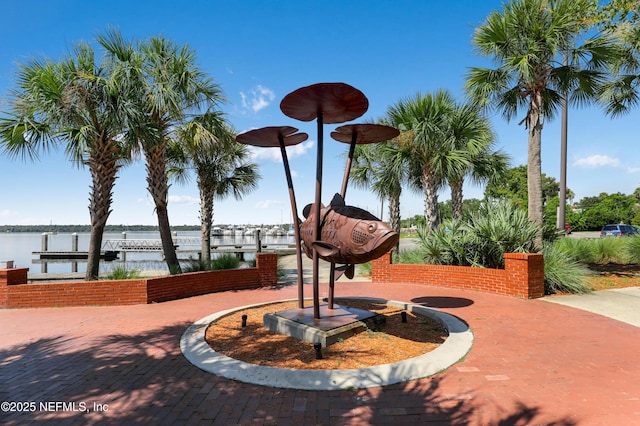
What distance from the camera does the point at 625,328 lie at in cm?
550

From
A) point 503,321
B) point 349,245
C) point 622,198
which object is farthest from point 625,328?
point 622,198

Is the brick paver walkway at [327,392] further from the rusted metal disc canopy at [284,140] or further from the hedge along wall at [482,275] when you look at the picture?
the rusted metal disc canopy at [284,140]

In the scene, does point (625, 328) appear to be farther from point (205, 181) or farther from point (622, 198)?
point (622, 198)

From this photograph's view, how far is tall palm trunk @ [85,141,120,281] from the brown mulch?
5.01 meters

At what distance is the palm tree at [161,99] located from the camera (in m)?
8.30

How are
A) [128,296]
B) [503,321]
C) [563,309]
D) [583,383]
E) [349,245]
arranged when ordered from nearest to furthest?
[583,383], [349,245], [503,321], [563,309], [128,296]

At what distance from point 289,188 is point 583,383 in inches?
184

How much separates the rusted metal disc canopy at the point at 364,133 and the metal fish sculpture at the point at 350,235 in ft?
3.85

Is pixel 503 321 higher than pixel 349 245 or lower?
lower

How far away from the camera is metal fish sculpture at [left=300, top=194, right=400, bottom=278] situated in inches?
158

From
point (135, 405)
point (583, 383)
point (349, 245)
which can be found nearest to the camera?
point (135, 405)

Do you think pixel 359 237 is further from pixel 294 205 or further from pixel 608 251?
pixel 608 251

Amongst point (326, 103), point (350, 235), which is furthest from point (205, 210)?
point (350, 235)

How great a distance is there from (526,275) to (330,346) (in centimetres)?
559
